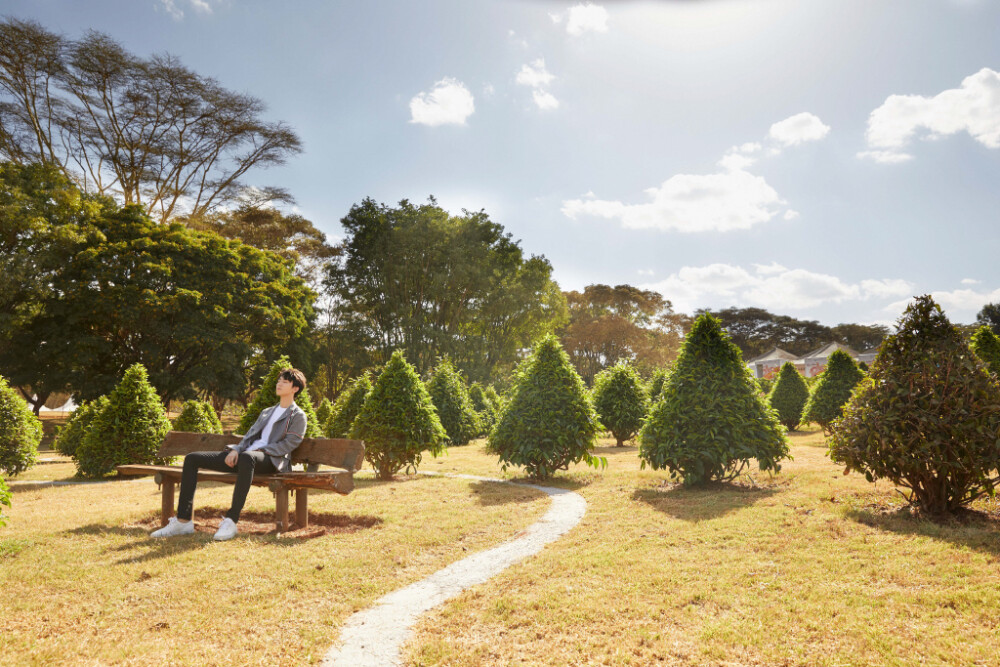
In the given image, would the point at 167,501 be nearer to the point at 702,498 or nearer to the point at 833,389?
the point at 702,498

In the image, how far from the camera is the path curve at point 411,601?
344cm

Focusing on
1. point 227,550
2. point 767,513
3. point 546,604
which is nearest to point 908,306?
point 767,513

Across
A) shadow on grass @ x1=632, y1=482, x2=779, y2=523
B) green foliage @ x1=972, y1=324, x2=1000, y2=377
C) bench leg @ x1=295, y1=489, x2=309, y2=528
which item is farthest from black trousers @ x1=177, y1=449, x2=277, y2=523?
green foliage @ x1=972, y1=324, x2=1000, y2=377

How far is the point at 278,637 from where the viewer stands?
3643 mm

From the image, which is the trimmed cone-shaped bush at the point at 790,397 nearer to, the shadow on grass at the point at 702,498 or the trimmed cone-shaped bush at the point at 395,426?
the shadow on grass at the point at 702,498

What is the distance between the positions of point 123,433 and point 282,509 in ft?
25.6

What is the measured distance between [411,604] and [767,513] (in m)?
4.74

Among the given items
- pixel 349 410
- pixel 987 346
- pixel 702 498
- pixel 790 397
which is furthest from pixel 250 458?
pixel 790 397

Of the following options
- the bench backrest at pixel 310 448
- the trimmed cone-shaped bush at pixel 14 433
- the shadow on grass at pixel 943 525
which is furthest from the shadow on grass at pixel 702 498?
the trimmed cone-shaped bush at pixel 14 433

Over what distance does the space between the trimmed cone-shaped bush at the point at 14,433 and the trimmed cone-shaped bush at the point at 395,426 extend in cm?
606

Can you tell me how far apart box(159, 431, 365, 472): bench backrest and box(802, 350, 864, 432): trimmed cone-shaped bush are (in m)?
16.9

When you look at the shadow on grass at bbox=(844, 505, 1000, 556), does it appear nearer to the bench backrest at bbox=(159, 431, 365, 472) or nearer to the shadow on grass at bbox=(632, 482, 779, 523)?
the shadow on grass at bbox=(632, 482, 779, 523)

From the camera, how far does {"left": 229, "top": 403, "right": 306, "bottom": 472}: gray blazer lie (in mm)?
6652

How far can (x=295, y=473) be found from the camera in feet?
21.5
